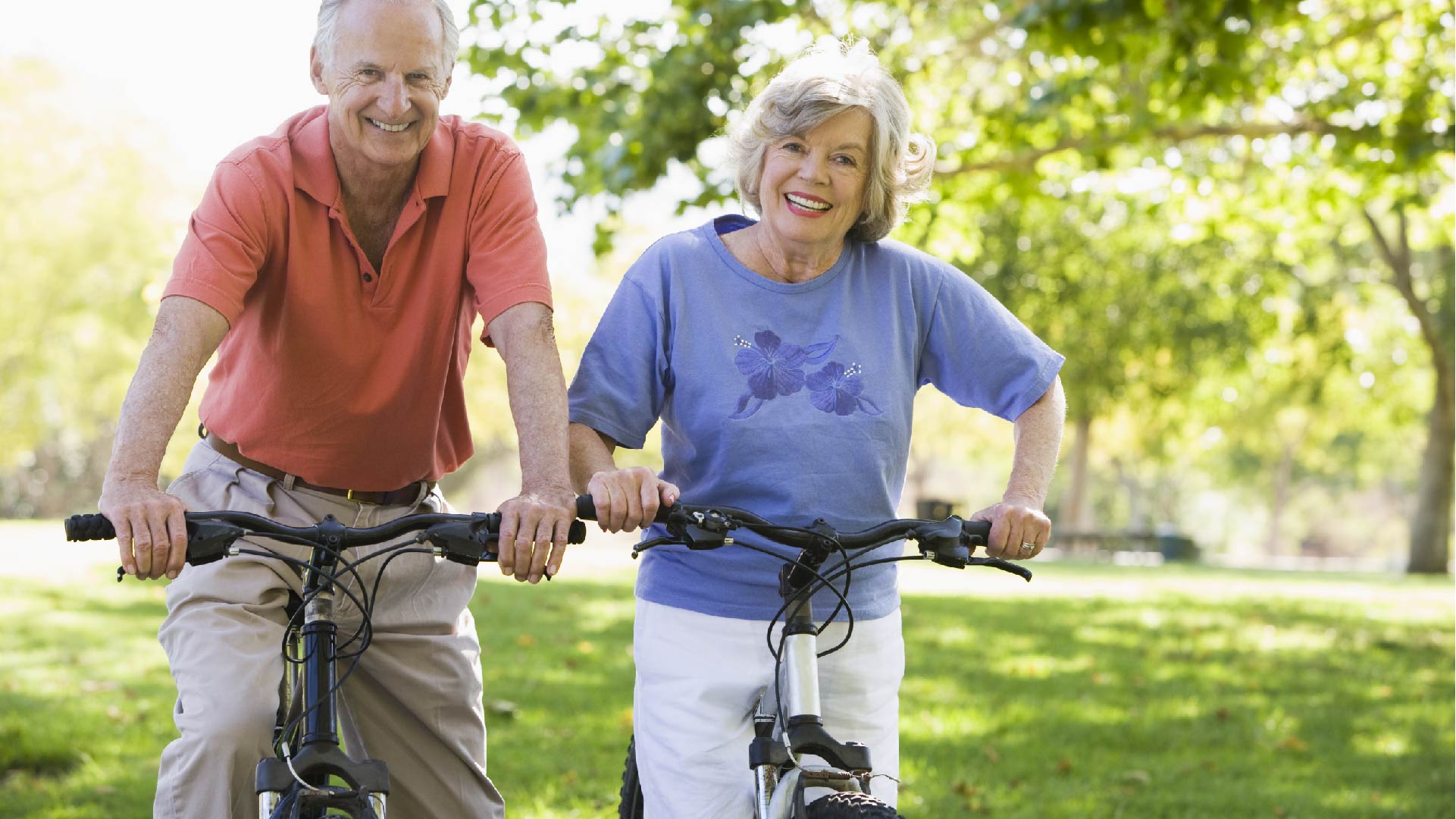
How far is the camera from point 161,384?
2852mm

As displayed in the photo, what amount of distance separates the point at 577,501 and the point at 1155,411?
28.6 metres

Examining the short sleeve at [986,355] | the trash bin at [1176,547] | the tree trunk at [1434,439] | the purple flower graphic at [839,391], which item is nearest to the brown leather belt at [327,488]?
the purple flower graphic at [839,391]

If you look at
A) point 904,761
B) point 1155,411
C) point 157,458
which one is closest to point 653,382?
point 157,458

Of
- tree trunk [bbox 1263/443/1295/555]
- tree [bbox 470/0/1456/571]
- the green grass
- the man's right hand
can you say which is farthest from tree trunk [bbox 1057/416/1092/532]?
the man's right hand

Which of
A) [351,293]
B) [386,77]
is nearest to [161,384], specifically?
[351,293]

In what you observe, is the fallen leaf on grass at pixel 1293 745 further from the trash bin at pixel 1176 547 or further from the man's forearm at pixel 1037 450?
the trash bin at pixel 1176 547

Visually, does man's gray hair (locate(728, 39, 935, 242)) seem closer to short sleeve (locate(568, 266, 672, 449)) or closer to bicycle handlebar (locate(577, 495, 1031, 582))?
short sleeve (locate(568, 266, 672, 449))

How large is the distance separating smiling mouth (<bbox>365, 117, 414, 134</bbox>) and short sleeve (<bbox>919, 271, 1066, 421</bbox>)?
117cm

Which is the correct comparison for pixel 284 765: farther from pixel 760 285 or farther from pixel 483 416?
pixel 483 416

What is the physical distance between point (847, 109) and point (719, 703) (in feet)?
4.00

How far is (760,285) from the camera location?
10.4 ft

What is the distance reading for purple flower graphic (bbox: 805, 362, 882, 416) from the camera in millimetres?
3078

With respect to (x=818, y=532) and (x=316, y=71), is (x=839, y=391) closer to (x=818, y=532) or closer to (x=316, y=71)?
(x=818, y=532)

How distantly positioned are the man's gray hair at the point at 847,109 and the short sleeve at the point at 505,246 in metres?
0.47
